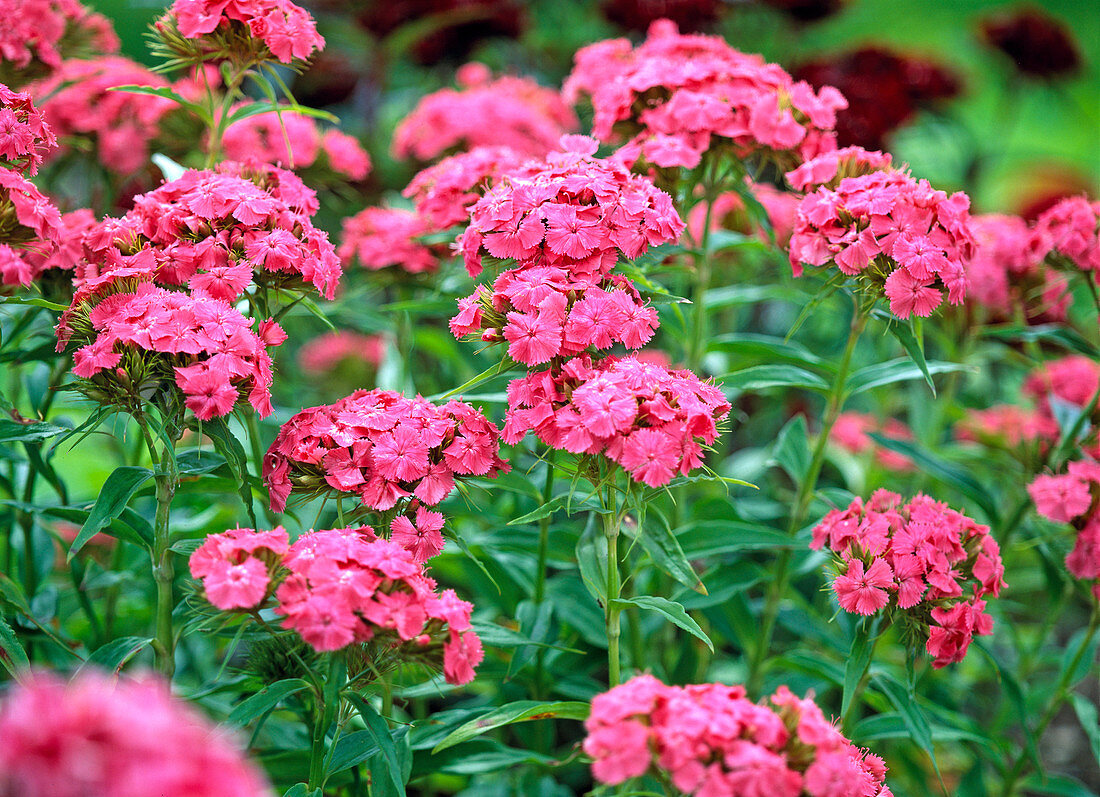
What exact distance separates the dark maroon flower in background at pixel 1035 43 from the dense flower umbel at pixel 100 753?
4.22 m

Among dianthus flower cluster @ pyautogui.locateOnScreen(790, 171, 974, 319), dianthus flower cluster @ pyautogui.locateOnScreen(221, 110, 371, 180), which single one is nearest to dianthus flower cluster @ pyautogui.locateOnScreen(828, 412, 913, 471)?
dianthus flower cluster @ pyautogui.locateOnScreen(790, 171, 974, 319)

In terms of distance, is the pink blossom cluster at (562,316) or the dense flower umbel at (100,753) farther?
the pink blossom cluster at (562,316)

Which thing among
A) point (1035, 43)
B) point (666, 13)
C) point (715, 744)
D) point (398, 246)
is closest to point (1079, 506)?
point (715, 744)

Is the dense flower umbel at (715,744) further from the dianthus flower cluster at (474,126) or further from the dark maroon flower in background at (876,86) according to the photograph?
the dark maroon flower in background at (876,86)

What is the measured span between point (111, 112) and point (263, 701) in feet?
5.38

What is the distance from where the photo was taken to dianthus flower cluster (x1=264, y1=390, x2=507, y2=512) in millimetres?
1346

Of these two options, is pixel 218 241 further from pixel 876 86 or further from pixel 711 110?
pixel 876 86

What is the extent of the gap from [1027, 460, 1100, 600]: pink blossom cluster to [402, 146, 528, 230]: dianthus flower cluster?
50.6 inches

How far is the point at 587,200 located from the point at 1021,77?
3403 millimetres

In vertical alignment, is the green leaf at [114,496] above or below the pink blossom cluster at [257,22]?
below

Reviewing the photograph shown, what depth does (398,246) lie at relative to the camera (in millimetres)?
2039

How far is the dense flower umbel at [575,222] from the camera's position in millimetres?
1437

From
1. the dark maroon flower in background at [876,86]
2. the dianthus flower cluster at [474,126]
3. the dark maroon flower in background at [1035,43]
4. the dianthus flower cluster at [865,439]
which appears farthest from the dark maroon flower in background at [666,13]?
the dianthus flower cluster at [865,439]

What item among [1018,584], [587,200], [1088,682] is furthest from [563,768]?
[1088,682]
